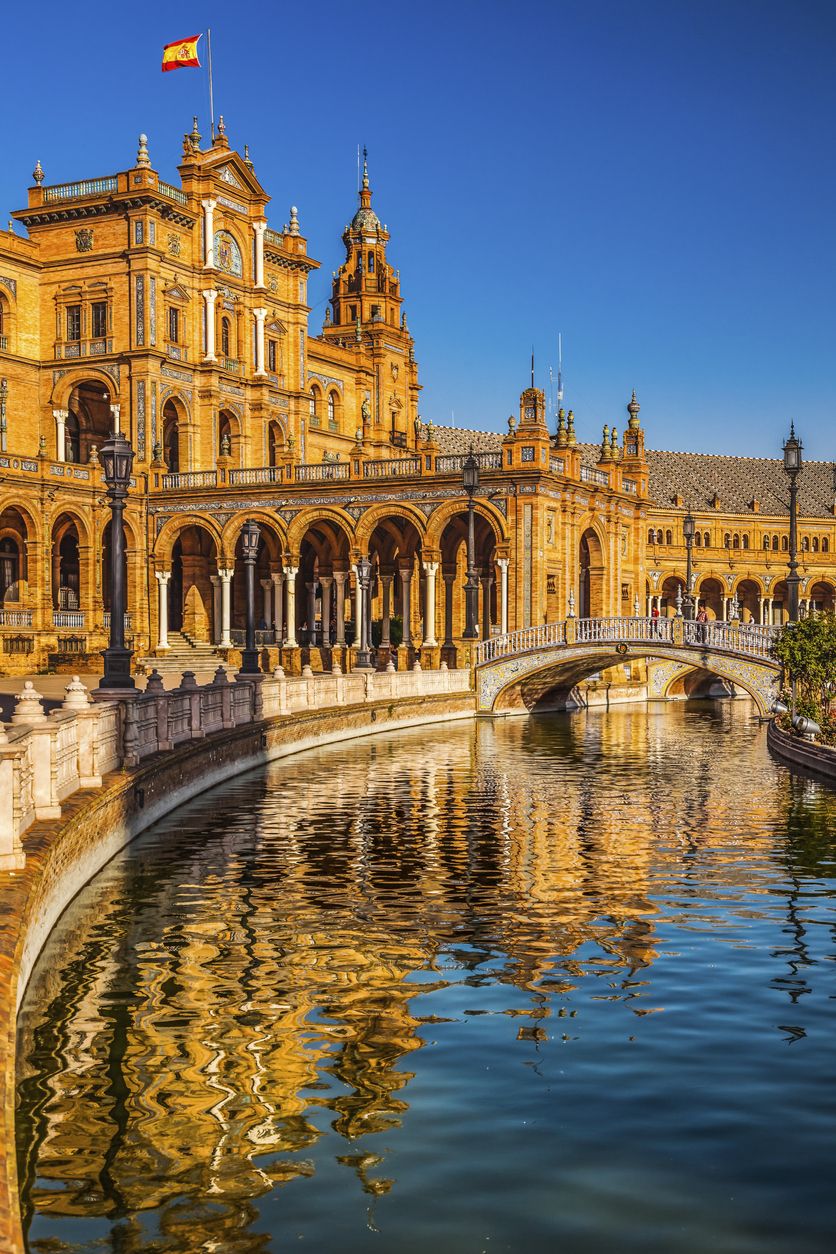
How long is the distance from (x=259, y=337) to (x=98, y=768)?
45174 millimetres

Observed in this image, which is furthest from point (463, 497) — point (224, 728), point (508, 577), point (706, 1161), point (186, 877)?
point (706, 1161)

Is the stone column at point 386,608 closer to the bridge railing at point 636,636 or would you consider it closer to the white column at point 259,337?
the bridge railing at point 636,636

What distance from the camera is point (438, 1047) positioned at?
29.7 ft

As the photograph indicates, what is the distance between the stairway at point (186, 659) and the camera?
1928 inches

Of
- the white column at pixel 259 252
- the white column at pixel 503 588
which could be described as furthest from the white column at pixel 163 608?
the white column at pixel 259 252

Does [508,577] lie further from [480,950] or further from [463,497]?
[480,950]

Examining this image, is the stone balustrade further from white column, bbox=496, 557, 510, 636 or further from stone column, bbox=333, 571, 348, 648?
stone column, bbox=333, 571, 348, 648

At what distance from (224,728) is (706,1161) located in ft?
60.3

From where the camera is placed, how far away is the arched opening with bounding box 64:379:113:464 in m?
54.8

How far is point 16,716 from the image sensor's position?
1320cm

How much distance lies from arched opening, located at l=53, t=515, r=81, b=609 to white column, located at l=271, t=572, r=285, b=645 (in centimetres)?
757

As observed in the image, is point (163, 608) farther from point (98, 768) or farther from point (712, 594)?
point (712, 594)

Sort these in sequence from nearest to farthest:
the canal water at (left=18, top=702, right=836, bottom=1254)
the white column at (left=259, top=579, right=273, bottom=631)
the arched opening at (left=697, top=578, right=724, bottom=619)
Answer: the canal water at (left=18, top=702, right=836, bottom=1254) → the white column at (left=259, top=579, right=273, bottom=631) → the arched opening at (left=697, top=578, right=724, bottom=619)

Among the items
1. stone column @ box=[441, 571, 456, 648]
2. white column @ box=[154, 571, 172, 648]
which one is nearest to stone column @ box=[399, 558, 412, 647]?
stone column @ box=[441, 571, 456, 648]
